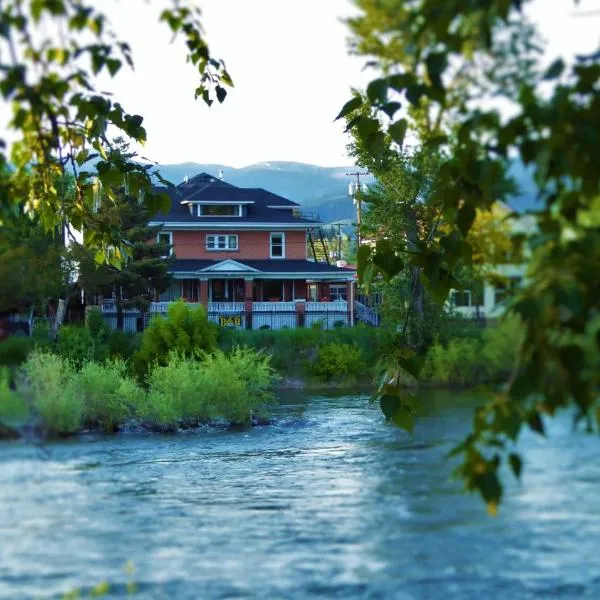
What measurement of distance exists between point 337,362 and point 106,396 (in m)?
3.99

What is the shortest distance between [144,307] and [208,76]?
15.7 metres

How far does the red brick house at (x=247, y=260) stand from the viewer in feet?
63.7

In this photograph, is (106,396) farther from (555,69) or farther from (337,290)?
(337,290)

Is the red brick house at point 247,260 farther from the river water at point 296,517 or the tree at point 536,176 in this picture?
the tree at point 536,176

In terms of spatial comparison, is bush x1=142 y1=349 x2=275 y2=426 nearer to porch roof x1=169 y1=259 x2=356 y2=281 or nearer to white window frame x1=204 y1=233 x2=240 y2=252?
porch roof x1=169 y1=259 x2=356 y2=281

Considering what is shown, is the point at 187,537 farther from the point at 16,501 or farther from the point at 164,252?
the point at 164,252

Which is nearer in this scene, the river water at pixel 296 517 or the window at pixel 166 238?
the river water at pixel 296 517

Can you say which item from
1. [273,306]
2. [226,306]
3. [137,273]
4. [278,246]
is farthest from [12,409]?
[278,246]

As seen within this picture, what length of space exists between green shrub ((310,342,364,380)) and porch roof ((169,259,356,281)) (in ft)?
21.2

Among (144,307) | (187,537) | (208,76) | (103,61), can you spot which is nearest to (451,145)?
(103,61)

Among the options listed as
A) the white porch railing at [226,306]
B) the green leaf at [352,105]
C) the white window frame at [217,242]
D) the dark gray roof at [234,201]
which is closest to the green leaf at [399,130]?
the green leaf at [352,105]

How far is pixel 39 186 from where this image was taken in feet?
5.65

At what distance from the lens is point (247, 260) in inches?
829

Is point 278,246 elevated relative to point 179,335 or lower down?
elevated
